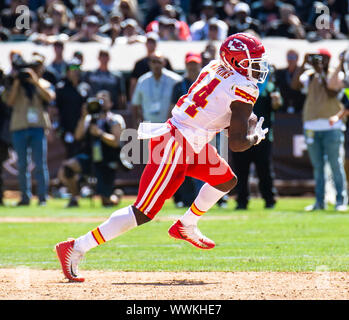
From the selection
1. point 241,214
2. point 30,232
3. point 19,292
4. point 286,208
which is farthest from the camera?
point 286,208

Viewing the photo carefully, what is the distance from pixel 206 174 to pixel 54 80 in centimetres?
935

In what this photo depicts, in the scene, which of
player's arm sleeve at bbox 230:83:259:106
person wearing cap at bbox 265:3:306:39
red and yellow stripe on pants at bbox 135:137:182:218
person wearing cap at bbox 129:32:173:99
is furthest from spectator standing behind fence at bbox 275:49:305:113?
red and yellow stripe on pants at bbox 135:137:182:218

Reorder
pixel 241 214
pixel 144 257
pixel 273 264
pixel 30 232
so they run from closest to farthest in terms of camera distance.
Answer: pixel 273 264 → pixel 144 257 → pixel 30 232 → pixel 241 214

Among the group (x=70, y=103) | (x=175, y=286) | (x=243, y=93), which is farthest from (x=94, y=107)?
(x=175, y=286)

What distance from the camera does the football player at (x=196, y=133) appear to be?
693cm

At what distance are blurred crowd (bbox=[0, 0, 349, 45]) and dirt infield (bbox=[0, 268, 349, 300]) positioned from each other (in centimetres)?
944

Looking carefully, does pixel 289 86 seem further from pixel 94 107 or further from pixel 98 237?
pixel 98 237

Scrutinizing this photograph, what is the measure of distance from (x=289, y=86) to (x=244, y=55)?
8899 millimetres

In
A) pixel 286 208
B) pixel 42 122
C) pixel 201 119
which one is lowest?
pixel 286 208

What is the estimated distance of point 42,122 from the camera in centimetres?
1469

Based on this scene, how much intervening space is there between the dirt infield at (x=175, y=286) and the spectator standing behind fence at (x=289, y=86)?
858 cm

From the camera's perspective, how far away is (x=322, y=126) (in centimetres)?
1305

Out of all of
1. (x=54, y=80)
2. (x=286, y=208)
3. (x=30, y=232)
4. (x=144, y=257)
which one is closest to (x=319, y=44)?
(x=286, y=208)
